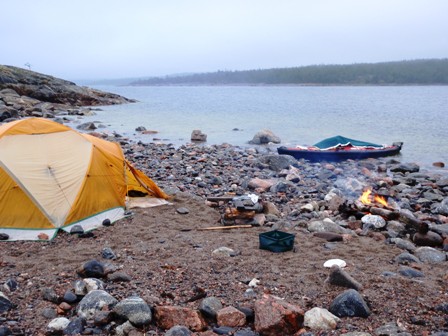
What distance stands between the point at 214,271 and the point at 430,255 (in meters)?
3.26

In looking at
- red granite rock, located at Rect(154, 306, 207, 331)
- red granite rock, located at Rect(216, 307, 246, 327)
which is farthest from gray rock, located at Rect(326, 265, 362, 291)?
red granite rock, located at Rect(154, 306, 207, 331)

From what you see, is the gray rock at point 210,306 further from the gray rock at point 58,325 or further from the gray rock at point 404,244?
the gray rock at point 404,244

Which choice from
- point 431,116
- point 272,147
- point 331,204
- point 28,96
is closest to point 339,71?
point 431,116

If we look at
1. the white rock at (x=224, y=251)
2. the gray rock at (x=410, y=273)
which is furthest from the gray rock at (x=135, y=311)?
the gray rock at (x=410, y=273)

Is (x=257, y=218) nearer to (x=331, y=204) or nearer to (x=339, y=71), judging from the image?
(x=331, y=204)

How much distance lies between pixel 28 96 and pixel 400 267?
42572mm

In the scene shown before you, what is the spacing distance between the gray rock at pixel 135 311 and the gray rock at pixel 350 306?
1.86 meters

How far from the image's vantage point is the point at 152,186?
971cm

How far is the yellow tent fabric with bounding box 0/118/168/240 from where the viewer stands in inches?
303

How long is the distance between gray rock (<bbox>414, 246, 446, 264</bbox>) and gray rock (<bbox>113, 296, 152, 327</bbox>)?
4162mm

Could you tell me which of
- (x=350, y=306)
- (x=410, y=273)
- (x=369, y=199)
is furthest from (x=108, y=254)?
(x=369, y=199)

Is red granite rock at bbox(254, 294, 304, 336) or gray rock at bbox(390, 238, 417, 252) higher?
red granite rock at bbox(254, 294, 304, 336)

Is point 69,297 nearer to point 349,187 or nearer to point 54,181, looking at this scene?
point 54,181

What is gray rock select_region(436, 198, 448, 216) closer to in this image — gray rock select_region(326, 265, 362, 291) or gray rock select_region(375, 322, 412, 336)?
gray rock select_region(326, 265, 362, 291)
